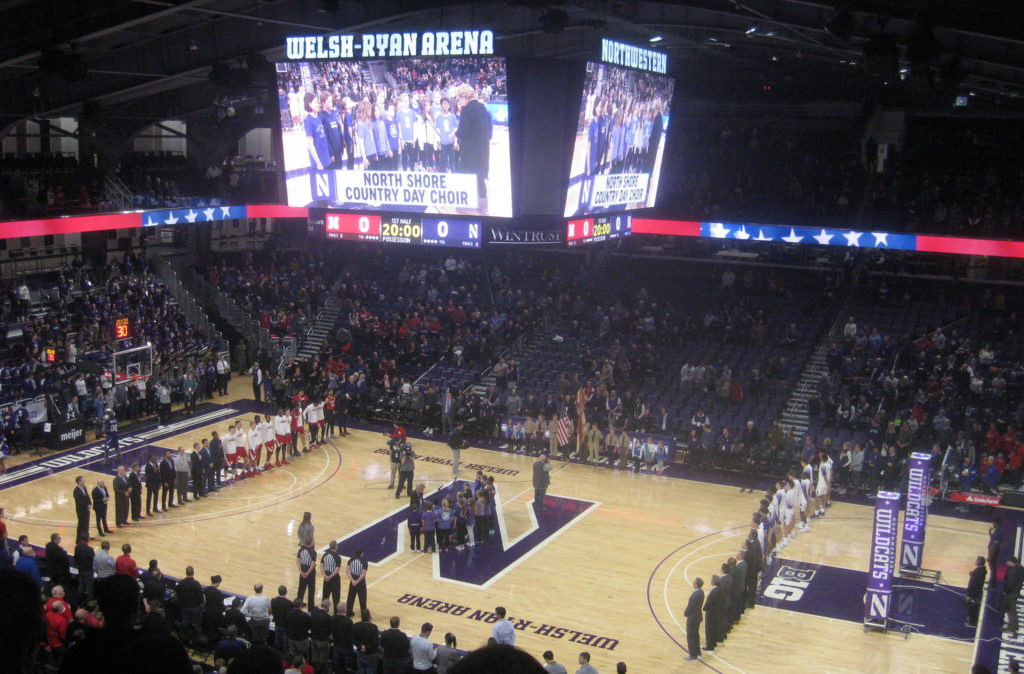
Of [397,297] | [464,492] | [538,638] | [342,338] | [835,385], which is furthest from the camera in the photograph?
[397,297]

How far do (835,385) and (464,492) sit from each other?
1354 centimetres

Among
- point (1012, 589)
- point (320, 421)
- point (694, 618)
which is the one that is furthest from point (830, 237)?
point (694, 618)

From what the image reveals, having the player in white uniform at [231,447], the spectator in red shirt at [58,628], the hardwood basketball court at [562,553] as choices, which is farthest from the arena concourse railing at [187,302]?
the spectator in red shirt at [58,628]

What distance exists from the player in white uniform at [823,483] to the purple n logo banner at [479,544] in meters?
5.30

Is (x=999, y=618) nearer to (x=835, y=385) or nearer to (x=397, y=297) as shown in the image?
(x=835, y=385)

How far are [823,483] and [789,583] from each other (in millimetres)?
4433

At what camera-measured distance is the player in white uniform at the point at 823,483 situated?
2356 cm

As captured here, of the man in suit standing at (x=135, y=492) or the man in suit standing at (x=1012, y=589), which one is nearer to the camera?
the man in suit standing at (x=1012, y=589)

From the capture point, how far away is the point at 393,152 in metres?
24.3

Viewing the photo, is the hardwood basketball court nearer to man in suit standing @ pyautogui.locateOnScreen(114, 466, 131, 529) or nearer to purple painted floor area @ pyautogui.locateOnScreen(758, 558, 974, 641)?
purple painted floor area @ pyautogui.locateOnScreen(758, 558, 974, 641)

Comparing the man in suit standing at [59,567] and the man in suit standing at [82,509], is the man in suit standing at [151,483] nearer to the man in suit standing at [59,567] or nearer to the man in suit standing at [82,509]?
the man in suit standing at [82,509]

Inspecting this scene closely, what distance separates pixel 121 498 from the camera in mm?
21547

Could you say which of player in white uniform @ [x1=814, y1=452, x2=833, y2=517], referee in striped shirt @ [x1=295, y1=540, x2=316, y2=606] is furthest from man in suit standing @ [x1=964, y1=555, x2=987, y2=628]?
referee in striped shirt @ [x1=295, y1=540, x2=316, y2=606]

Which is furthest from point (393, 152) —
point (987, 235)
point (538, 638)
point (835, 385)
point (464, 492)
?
point (987, 235)
